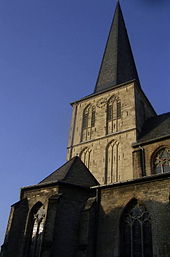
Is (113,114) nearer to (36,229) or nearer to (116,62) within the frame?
(116,62)

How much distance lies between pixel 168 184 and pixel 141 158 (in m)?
6.04

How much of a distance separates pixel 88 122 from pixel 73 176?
30.1 ft

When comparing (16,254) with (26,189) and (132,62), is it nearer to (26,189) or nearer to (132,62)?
(26,189)

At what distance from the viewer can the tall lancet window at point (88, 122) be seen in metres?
22.5

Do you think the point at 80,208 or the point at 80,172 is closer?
the point at 80,208

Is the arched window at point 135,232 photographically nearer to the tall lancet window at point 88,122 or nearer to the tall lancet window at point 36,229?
the tall lancet window at point 36,229

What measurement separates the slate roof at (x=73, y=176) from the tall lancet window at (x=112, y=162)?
3.40m

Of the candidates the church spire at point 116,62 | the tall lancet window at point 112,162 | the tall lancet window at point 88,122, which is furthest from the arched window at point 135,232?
the church spire at point 116,62

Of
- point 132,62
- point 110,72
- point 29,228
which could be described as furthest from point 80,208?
point 132,62

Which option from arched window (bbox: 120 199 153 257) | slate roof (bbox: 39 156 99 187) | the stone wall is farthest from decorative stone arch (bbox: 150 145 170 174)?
arched window (bbox: 120 199 153 257)

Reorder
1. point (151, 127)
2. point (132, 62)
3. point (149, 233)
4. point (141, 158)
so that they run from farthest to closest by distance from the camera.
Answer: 1. point (132, 62)
2. point (151, 127)
3. point (141, 158)
4. point (149, 233)

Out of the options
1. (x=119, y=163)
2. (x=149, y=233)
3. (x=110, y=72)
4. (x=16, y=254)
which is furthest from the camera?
(x=110, y=72)

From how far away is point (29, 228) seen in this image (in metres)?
13.4

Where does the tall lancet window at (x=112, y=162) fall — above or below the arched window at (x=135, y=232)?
above
